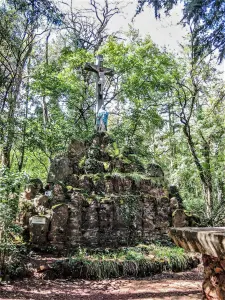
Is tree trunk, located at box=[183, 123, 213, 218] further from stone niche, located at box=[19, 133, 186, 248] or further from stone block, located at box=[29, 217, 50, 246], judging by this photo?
stone block, located at box=[29, 217, 50, 246]

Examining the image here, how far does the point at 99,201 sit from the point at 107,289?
8.57 feet

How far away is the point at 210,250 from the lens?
1780mm

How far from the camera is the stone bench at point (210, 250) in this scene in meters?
1.71

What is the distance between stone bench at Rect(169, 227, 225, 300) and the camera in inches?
67.4

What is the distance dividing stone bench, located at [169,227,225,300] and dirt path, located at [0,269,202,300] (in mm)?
2676

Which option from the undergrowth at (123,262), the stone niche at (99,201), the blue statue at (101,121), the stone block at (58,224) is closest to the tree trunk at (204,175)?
the stone niche at (99,201)

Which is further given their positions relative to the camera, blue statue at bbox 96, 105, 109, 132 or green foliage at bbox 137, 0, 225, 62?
blue statue at bbox 96, 105, 109, 132

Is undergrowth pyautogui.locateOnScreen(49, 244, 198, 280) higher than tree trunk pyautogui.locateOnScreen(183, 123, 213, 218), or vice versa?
tree trunk pyautogui.locateOnScreen(183, 123, 213, 218)

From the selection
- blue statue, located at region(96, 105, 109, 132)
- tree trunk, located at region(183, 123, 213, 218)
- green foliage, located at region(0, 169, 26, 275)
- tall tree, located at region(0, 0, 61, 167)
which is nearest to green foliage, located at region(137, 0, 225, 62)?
tall tree, located at region(0, 0, 61, 167)

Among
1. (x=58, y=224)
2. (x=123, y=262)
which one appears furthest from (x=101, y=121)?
(x=123, y=262)

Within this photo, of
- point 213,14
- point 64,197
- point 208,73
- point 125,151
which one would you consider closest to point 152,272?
point 64,197

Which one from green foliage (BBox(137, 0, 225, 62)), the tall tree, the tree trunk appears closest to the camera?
green foliage (BBox(137, 0, 225, 62))

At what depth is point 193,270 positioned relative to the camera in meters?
6.53

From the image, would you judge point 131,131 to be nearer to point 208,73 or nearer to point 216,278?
point 208,73
